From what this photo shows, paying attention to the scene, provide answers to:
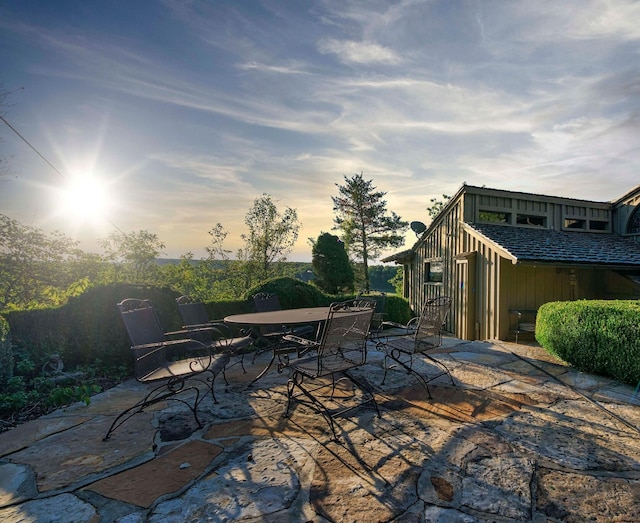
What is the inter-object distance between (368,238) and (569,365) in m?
18.0

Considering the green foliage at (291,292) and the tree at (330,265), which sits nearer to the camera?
the green foliage at (291,292)

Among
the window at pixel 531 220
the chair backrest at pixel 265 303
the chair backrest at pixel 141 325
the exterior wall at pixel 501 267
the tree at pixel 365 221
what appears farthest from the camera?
the tree at pixel 365 221

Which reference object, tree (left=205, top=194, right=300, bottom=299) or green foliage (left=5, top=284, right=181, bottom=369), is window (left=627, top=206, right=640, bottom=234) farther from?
green foliage (left=5, top=284, right=181, bottom=369)

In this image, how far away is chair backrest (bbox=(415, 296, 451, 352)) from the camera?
3717 millimetres

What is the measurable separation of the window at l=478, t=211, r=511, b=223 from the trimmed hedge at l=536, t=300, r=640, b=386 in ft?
16.7

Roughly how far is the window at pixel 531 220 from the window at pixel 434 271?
2602mm

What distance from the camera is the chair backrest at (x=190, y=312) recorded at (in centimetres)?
452

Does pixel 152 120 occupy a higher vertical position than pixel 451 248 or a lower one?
higher

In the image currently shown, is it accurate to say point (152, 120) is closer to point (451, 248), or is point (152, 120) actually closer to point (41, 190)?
point (41, 190)

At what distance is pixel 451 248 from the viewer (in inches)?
382

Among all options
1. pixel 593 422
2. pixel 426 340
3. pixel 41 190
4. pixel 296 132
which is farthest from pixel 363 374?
pixel 41 190

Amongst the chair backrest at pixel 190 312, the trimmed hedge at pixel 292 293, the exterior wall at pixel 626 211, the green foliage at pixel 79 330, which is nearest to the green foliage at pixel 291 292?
the trimmed hedge at pixel 292 293

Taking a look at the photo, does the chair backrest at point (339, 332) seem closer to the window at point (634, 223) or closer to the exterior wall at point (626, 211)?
the exterior wall at point (626, 211)

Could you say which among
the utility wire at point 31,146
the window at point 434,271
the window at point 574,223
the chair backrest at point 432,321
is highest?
the utility wire at point 31,146
